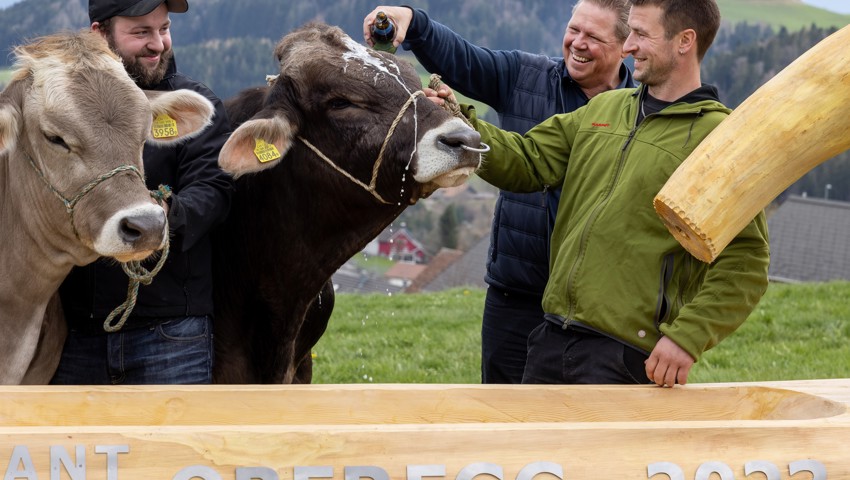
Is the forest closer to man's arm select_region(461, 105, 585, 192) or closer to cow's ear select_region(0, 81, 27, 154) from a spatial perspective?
cow's ear select_region(0, 81, 27, 154)

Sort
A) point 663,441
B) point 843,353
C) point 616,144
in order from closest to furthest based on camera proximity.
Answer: point 663,441 < point 616,144 < point 843,353

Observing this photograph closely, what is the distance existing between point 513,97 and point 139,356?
7.81ft

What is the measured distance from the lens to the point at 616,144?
4.34 meters

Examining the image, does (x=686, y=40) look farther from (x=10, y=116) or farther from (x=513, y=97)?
(x=10, y=116)

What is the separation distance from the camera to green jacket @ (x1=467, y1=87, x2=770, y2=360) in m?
4.03

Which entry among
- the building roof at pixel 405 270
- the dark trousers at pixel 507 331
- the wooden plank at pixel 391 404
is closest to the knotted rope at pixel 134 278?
the wooden plank at pixel 391 404

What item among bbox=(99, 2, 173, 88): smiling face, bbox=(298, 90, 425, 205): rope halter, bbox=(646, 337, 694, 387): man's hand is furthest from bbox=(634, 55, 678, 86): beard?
bbox=(99, 2, 173, 88): smiling face

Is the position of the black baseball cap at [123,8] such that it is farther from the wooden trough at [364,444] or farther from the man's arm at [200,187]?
the wooden trough at [364,444]

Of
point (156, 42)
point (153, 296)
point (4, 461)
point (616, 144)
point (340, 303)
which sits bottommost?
point (340, 303)

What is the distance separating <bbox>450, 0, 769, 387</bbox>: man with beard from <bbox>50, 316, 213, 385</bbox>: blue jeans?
4.80 ft

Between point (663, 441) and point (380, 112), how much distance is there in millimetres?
2062

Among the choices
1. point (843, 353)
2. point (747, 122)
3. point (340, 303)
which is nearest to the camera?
point (747, 122)

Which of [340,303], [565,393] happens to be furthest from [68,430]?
[340,303]

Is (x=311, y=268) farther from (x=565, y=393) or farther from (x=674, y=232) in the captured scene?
(x=674, y=232)
